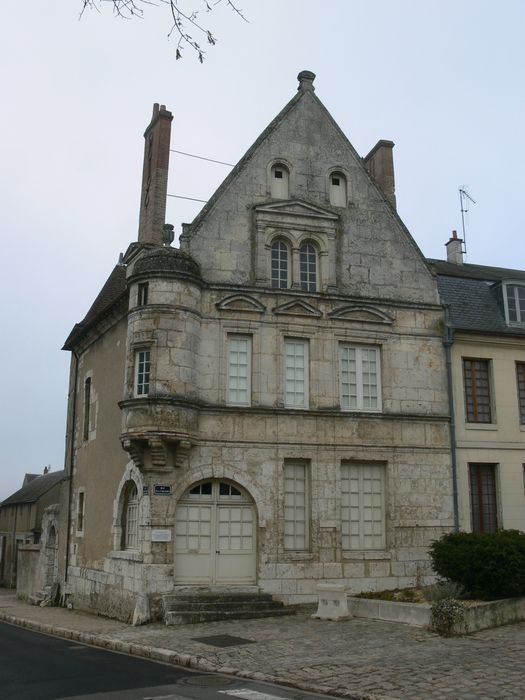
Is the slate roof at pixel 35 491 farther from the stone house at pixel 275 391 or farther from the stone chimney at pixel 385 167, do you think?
the stone chimney at pixel 385 167

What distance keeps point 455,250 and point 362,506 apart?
38.9ft

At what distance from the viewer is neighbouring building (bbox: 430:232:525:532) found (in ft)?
60.4

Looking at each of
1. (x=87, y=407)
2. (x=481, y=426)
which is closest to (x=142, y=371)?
(x=87, y=407)

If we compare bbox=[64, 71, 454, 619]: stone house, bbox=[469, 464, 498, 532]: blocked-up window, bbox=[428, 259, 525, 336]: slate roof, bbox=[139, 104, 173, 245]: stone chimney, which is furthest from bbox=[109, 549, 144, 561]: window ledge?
bbox=[428, 259, 525, 336]: slate roof

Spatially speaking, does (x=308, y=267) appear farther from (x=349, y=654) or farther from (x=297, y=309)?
(x=349, y=654)

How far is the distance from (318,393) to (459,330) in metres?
4.19

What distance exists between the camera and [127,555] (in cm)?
1638

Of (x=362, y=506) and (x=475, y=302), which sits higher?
(x=475, y=302)

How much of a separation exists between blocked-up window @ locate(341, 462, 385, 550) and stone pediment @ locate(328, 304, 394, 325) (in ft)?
11.3

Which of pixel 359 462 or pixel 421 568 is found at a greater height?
pixel 359 462

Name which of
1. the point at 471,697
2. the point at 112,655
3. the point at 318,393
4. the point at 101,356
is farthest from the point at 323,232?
the point at 471,697

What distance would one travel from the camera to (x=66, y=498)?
22.6 meters

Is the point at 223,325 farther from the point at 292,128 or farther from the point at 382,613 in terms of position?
the point at 382,613

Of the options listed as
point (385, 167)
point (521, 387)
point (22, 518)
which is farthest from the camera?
point (22, 518)
